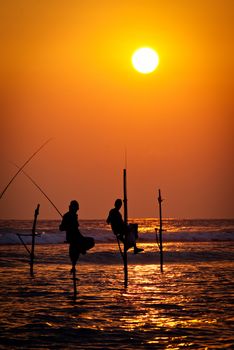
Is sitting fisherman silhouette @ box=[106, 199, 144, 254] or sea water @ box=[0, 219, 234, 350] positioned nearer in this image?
sea water @ box=[0, 219, 234, 350]

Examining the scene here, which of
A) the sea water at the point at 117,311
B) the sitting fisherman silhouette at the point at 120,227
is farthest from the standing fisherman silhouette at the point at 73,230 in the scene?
the sitting fisherman silhouette at the point at 120,227

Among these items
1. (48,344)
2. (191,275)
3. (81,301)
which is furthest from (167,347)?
(191,275)

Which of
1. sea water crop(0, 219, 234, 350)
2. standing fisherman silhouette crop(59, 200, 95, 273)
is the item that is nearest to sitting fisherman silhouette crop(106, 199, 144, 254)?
sea water crop(0, 219, 234, 350)

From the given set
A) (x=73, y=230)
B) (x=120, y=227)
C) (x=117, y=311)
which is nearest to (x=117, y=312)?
(x=117, y=311)

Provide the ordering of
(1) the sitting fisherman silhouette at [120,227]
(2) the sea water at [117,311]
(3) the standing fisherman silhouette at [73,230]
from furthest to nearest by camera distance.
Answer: (1) the sitting fisherman silhouette at [120,227]
(3) the standing fisherman silhouette at [73,230]
(2) the sea water at [117,311]

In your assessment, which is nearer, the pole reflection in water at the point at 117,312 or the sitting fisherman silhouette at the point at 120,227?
the pole reflection in water at the point at 117,312

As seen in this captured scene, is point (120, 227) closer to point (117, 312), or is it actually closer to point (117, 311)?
point (117, 311)

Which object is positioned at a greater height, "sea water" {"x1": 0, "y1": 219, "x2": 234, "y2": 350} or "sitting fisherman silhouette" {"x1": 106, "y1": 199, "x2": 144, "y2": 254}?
"sitting fisherman silhouette" {"x1": 106, "y1": 199, "x2": 144, "y2": 254}

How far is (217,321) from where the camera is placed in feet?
37.0

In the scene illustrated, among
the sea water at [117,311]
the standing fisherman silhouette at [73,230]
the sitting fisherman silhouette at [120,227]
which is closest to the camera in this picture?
the sea water at [117,311]

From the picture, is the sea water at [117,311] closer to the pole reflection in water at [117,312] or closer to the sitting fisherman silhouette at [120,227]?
the pole reflection in water at [117,312]

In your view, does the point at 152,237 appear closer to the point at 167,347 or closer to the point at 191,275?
the point at 191,275

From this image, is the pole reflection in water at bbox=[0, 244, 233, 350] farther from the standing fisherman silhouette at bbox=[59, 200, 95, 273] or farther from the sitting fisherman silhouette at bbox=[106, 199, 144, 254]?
the sitting fisherman silhouette at bbox=[106, 199, 144, 254]

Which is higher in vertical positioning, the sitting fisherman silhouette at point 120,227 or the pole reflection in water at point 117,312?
the sitting fisherman silhouette at point 120,227
